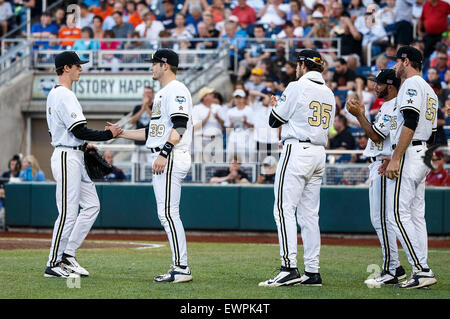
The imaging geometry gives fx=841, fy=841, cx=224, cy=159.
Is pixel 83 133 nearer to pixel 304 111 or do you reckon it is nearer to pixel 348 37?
pixel 304 111

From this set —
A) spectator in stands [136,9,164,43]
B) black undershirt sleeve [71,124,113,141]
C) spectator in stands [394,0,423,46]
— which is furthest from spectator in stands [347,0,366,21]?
black undershirt sleeve [71,124,113,141]

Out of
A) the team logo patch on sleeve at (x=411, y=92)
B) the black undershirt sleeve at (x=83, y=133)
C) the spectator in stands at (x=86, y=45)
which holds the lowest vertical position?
the black undershirt sleeve at (x=83, y=133)

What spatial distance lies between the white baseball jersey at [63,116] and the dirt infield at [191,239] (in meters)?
4.49

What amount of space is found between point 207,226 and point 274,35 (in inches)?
234

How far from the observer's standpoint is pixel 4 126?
68.8 feet

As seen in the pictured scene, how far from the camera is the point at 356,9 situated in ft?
64.1

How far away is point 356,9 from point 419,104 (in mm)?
12182

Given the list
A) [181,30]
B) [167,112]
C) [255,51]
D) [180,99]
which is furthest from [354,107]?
[181,30]

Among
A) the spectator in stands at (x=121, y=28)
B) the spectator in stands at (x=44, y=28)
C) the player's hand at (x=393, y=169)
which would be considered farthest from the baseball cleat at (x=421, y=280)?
the spectator in stands at (x=44, y=28)

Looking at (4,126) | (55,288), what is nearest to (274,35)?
(4,126)

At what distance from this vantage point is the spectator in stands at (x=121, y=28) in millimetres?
20891

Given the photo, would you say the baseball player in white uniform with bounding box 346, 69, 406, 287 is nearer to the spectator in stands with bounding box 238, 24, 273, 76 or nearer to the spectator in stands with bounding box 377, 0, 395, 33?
the spectator in stands with bounding box 377, 0, 395, 33

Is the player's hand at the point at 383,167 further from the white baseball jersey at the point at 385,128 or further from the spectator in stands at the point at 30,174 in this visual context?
the spectator in stands at the point at 30,174

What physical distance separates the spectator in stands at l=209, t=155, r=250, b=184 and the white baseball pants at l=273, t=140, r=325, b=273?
800cm
